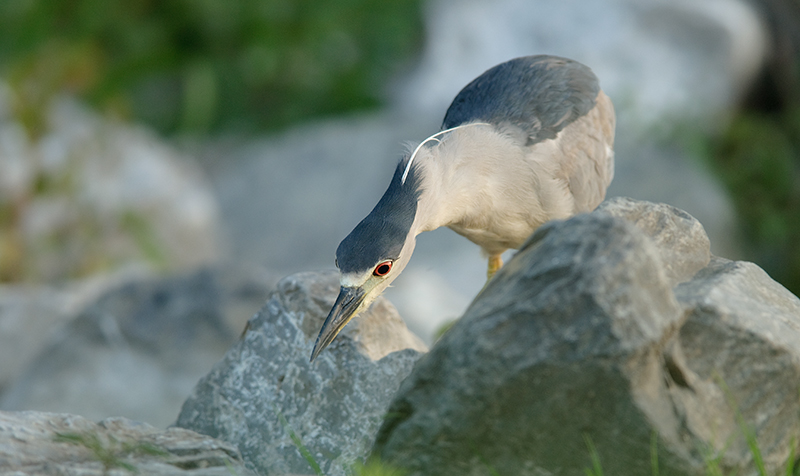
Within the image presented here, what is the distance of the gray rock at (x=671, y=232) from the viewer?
222cm

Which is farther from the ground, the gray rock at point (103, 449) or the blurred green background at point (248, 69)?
the blurred green background at point (248, 69)

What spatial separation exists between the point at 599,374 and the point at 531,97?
5.94 ft

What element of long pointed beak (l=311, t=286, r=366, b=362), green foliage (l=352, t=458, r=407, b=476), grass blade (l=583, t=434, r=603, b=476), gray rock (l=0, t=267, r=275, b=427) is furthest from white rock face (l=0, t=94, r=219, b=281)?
grass blade (l=583, t=434, r=603, b=476)

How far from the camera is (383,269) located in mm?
2500

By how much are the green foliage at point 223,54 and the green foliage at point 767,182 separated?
370 centimetres

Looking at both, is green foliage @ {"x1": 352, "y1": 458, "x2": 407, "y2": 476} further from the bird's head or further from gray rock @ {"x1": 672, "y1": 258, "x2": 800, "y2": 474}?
gray rock @ {"x1": 672, "y1": 258, "x2": 800, "y2": 474}

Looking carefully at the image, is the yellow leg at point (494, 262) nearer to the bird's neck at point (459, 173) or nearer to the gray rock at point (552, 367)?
the bird's neck at point (459, 173)

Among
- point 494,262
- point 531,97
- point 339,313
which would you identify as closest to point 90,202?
point 494,262

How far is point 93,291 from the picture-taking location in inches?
224

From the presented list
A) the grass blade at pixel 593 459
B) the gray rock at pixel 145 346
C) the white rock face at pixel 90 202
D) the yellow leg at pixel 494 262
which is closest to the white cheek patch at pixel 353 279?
the grass blade at pixel 593 459

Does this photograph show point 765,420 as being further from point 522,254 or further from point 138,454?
point 138,454

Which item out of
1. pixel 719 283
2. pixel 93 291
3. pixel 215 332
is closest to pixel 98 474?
pixel 719 283

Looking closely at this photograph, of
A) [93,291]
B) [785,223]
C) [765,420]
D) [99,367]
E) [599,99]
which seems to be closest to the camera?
[765,420]

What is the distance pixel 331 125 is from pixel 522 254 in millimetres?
6605
